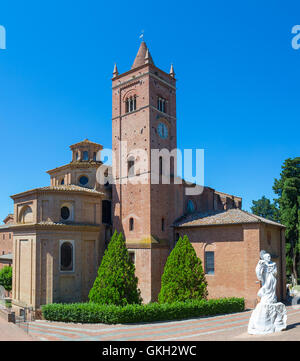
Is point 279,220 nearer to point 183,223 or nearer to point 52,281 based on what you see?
point 183,223

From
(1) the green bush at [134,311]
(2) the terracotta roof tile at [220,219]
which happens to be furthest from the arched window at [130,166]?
(1) the green bush at [134,311]

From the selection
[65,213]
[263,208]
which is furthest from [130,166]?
[263,208]

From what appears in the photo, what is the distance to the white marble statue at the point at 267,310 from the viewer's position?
12820mm

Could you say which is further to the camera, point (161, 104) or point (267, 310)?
point (161, 104)

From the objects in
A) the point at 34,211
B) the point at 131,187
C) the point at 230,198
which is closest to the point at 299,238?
the point at 230,198

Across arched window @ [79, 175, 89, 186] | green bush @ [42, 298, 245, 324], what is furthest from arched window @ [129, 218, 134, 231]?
green bush @ [42, 298, 245, 324]

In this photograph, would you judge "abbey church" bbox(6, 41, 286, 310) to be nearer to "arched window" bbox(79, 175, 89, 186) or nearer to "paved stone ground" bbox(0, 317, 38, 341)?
"arched window" bbox(79, 175, 89, 186)

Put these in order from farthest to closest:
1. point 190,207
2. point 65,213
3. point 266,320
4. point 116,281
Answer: point 190,207 → point 65,213 → point 116,281 → point 266,320

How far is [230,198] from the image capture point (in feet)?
124

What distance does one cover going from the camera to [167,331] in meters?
15.3

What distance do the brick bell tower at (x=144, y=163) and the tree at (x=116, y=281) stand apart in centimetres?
500

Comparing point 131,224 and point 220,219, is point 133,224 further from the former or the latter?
point 220,219

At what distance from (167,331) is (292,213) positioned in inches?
1042
